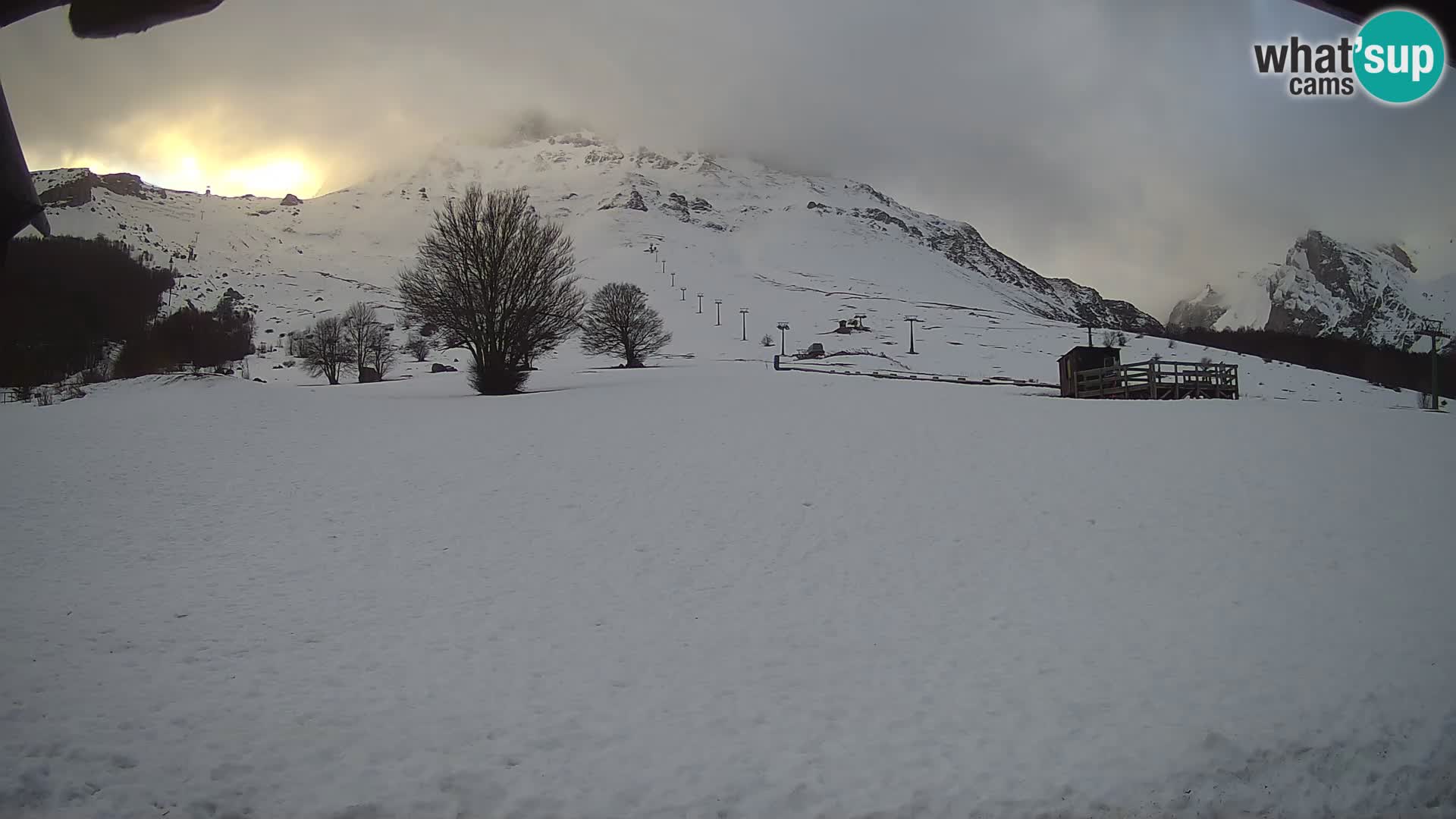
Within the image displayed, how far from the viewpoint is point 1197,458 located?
803 inches

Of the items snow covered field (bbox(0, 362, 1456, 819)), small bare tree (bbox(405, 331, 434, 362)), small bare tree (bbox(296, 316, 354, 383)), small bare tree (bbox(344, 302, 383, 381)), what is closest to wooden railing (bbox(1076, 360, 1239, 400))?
snow covered field (bbox(0, 362, 1456, 819))

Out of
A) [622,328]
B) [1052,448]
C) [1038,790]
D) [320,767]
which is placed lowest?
[1038,790]

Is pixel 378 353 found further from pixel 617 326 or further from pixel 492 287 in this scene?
pixel 492 287

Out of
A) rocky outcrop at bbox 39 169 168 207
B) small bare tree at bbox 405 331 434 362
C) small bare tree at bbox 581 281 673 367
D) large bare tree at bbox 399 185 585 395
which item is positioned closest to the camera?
rocky outcrop at bbox 39 169 168 207

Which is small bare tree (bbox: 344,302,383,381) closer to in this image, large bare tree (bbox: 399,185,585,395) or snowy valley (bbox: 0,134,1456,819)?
large bare tree (bbox: 399,185,585,395)

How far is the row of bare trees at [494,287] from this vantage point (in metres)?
34.5

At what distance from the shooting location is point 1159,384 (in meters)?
35.5

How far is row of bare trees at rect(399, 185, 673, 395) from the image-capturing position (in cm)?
3453

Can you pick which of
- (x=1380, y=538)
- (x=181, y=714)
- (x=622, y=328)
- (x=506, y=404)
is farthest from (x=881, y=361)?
(x=181, y=714)

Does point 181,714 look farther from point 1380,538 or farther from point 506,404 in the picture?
point 506,404

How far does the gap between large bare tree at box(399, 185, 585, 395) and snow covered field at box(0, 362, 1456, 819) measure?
43.0 feet

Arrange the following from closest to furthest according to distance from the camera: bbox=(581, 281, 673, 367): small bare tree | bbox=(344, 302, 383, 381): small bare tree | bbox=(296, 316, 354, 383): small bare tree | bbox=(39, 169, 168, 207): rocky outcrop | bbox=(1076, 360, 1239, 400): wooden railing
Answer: bbox=(39, 169, 168, 207): rocky outcrop, bbox=(1076, 360, 1239, 400): wooden railing, bbox=(581, 281, 673, 367): small bare tree, bbox=(296, 316, 354, 383): small bare tree, bbox=(344, 302, 383, 381): small bare tree

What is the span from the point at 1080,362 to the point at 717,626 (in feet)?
115

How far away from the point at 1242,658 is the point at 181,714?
40.7ft
